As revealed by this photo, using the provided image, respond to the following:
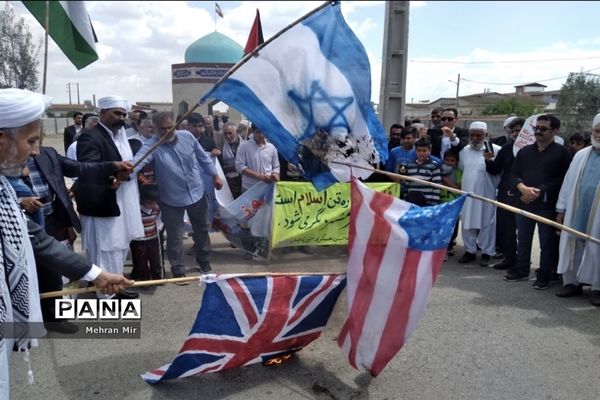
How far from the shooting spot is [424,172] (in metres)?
5.89

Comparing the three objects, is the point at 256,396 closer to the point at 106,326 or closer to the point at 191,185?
the point at 106,326

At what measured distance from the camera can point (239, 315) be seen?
9.73ft

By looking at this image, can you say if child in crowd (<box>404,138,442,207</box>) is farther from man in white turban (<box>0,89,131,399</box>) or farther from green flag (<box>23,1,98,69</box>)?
man in white turban (<box>0,89,131,399</box>)

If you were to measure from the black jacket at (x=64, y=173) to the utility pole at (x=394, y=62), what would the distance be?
18.1ft

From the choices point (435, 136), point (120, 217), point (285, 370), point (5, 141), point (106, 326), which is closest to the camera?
point (5, 141)

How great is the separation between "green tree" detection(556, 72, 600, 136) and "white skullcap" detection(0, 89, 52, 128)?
11437 millimetres

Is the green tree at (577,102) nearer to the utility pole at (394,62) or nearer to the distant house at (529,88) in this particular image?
the utility pole at (394,62)

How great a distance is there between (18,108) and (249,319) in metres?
1.71

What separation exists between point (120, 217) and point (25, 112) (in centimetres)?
232

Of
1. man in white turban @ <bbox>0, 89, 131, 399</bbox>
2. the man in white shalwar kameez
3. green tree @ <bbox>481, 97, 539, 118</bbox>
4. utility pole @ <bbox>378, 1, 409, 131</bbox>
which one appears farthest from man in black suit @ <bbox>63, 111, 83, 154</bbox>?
green tree @ <bbox>481, 97, 539, 118</bbox>

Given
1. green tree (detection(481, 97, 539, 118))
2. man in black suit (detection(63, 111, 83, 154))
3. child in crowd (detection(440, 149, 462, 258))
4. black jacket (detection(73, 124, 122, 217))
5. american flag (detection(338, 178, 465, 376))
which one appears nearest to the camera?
american flag (detection(338, 178, 465, 376))

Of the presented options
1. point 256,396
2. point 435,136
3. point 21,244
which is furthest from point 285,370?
point 435,136

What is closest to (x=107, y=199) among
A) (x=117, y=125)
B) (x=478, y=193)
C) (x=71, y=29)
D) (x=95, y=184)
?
(x=95, y=184)

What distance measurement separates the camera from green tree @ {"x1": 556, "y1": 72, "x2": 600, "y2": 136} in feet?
37.8
